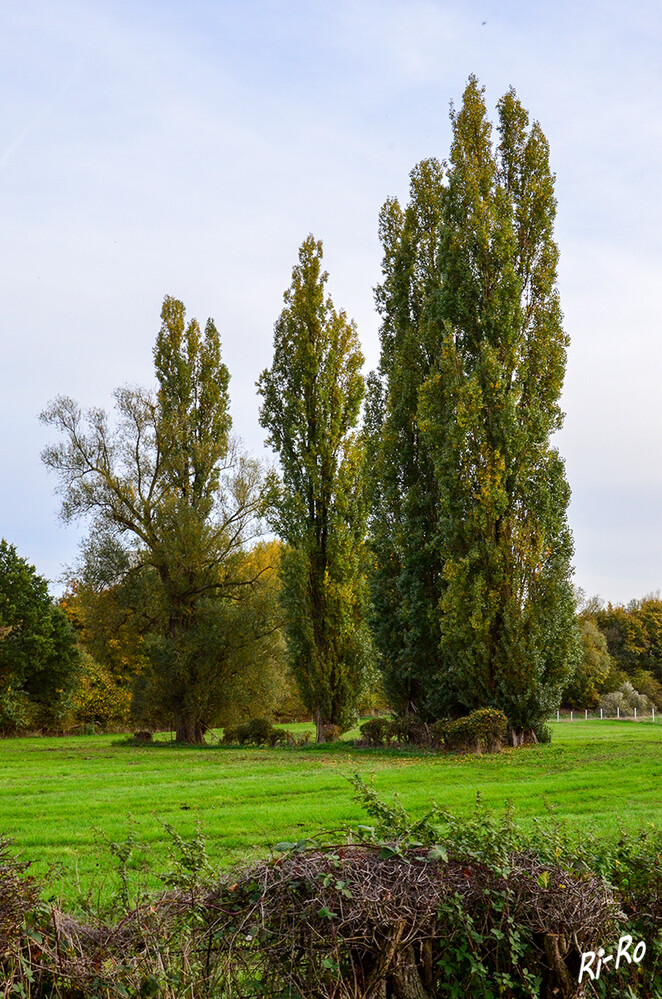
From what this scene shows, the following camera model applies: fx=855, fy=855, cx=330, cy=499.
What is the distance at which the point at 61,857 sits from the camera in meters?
8.46

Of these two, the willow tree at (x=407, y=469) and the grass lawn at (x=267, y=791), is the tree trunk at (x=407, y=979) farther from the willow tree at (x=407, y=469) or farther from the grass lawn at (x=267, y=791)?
the willow tree at (x=407, y=469)

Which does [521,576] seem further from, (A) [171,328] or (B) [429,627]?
(A) [171,328]

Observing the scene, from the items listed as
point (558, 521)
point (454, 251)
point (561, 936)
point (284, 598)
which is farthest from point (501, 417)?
point (561, 936)

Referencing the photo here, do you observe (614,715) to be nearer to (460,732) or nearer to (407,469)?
(407,469)

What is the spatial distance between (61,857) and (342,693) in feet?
57.0

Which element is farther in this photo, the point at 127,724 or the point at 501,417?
the point at 127,724

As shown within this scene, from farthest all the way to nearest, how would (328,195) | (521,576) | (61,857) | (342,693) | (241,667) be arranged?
(241,667), (342,693), (521,576), (328,195), (61,857)

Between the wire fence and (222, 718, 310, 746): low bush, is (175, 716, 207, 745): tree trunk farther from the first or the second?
the wire fence

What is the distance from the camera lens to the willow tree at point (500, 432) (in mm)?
20625

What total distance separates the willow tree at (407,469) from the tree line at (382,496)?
64mm

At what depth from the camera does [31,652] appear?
35.6 meters

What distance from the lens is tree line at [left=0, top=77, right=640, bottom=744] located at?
21172 mm

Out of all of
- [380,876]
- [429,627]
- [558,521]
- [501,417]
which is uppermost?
[501,417]

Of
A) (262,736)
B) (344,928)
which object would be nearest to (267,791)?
(344,928)
